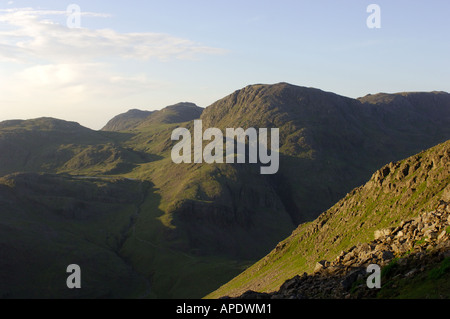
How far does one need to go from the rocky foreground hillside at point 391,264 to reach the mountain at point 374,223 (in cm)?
12

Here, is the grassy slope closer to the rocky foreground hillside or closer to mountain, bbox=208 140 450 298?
mountain, bbox=208 140 450 298

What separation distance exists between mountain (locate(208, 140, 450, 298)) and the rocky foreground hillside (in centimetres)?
12

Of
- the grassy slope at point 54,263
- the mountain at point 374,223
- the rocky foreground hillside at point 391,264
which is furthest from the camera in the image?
the grassy slope at point 54,263

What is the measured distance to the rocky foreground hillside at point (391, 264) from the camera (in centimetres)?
3164

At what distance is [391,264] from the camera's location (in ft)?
111

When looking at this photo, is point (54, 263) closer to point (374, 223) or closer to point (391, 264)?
point (374, 223)

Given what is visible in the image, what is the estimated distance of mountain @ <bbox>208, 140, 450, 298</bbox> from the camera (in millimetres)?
38938

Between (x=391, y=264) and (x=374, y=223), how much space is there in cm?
3721

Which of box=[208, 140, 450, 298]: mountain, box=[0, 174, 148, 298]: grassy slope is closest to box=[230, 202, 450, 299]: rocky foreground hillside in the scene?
box=[208, 140, 450, 298]: mountain

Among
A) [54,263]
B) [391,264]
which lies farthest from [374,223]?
[54,263]

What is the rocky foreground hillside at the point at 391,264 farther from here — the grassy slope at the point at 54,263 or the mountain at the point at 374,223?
the grassy slope at the point at 54,263

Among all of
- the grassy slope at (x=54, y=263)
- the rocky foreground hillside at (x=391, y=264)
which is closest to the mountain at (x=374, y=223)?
the rocky foreground hillside at (x=391, y=264)

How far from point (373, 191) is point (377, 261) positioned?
4131 cm
